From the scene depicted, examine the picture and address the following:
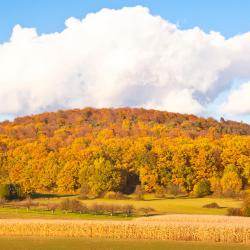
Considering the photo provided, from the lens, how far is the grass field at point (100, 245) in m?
35.2

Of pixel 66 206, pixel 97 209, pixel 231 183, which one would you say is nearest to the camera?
pixel 97 209

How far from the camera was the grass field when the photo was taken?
3519cm

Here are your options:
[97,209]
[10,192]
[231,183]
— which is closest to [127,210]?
[97,209]

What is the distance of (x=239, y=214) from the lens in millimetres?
58281

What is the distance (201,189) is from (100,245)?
6041cm

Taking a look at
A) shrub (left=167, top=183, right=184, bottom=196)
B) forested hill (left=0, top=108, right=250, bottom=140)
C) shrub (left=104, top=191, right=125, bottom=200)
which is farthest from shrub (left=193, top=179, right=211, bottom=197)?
forested hill (left=0, top=108, right=250, bottom=140)

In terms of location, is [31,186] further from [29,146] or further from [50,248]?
[50,248]

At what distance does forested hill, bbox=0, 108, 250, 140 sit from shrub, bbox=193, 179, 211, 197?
1612 inches

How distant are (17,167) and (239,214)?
225 ft

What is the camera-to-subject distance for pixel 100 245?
118 ft

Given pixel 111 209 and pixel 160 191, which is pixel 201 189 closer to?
pixel 160 191

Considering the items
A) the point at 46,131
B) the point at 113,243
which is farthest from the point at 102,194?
the point at 46,131

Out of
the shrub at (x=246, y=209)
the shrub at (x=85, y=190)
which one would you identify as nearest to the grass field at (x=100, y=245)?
the shrub at (x=246, y=209)

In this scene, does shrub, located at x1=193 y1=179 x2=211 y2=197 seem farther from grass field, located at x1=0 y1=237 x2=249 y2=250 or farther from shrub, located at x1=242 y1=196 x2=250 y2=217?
grass field, located at x1=0 y1=237 x2=249 y2=250
